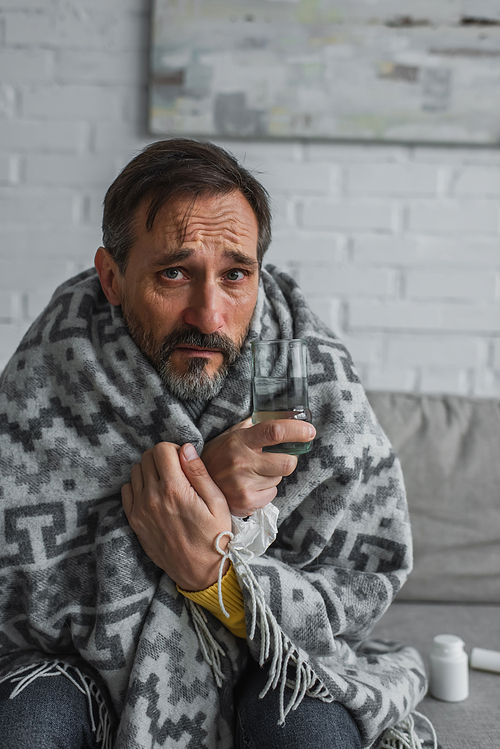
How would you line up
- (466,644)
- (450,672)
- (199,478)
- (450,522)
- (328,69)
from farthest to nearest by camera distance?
1. (328,69)
2. (450,522)
3. (466,644)
4. (450,672)
5. (199,478)

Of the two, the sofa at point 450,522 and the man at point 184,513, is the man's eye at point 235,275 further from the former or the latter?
the sofa at point 450,522

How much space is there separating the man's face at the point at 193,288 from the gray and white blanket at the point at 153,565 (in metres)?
0.04

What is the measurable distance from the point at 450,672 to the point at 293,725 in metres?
0.39

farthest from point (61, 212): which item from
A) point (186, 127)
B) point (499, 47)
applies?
point (499, 47)

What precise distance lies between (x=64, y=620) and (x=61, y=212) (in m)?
1.16

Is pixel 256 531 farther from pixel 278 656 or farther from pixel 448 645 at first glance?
pixel 448 645

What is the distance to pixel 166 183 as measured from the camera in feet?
3.37

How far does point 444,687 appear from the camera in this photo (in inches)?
44.2

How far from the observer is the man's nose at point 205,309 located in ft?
3.27

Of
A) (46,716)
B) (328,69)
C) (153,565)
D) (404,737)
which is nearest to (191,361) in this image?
(153,565)

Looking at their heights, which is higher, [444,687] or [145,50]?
[145,50]

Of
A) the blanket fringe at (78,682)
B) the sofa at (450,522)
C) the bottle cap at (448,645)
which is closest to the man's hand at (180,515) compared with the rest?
the blanket fringe at (78,682)

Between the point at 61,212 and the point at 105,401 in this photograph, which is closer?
the point at 105,401

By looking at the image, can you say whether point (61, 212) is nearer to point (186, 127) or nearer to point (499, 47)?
point (186, 127)
